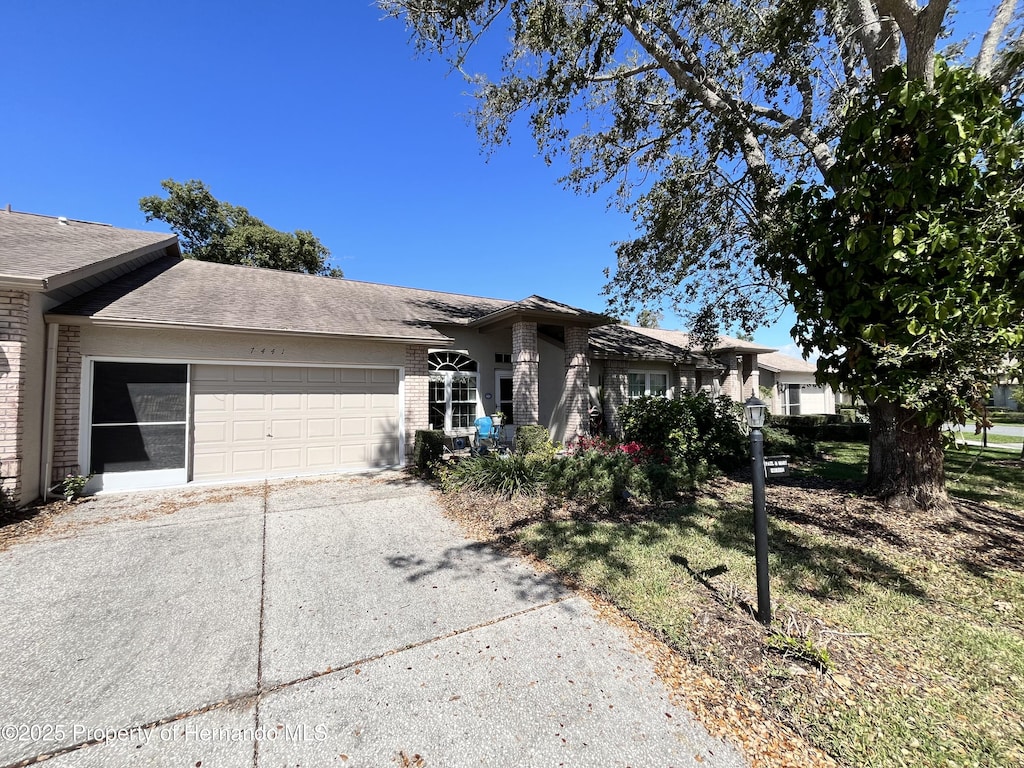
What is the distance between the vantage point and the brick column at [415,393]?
9867mm

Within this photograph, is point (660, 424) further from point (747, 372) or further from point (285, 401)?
point (747, 372)

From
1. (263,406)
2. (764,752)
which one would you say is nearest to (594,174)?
(263,406)

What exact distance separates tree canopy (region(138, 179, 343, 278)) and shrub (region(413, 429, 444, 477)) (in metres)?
19.3

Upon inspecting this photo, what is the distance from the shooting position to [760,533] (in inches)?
133

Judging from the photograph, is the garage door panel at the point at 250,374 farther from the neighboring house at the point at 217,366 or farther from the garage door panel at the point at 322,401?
the garage door panel at the point at 322,401

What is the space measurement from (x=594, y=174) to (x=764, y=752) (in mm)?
10463

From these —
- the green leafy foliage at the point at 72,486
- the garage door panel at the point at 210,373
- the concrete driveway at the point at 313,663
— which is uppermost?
the garage door panel at the point at 210,373

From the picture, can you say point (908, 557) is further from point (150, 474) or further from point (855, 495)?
point (150, 474)

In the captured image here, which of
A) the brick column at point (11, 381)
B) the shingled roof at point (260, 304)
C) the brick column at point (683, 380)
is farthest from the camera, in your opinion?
the brick column at point (683, 380)

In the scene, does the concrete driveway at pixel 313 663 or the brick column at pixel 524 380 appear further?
the brick column at pixel 524 380

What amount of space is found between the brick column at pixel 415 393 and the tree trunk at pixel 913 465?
28.0 ft

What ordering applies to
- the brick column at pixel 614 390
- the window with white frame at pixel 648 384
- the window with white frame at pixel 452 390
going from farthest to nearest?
the window with white frame at pixel 648 384 → the brick column at pixel 614 390 → the window with white frame at pixel 452 390

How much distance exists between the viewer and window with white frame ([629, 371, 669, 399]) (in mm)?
14453

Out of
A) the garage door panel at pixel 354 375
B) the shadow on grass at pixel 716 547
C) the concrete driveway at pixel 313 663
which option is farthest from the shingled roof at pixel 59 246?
the shadow on grass at pixel 716 547
